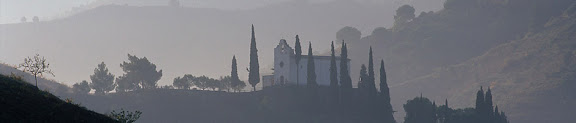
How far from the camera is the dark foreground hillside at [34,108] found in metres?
41.1

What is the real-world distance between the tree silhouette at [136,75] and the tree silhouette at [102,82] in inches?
71.7

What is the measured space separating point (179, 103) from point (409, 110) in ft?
128

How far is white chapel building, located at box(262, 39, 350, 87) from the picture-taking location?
4973 inches

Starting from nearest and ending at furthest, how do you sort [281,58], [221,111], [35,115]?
[35,115] < [221,111] < [281,58]

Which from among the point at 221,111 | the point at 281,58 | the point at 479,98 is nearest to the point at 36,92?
the point at 221,111

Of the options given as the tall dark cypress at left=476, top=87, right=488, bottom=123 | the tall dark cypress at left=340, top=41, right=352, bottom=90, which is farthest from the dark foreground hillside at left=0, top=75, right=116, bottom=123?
the tall dark cypress at left=476, top=87, right=488, bottom=123

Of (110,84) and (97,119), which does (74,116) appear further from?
(110,84)

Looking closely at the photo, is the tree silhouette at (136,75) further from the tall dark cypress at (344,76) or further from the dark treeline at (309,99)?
the tall dark cypress at (344,76)

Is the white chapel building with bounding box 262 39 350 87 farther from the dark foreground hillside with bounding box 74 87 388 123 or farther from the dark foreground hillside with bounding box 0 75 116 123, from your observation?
the dark foreground hillside with bounding box 0 75 116 123

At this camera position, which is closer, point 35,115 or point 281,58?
point 35,115

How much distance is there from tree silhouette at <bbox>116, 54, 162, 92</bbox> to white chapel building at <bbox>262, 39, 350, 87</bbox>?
20.2 meters

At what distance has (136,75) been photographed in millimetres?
128375

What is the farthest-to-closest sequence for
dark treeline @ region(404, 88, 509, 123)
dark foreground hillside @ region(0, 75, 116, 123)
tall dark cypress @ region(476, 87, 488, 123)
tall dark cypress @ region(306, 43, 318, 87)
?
tall dark cypress @ region(476, 87, 488, 123) → dark treeline @ region(404, 88, 509, 123) → tall dark cypress @ region(306, 43, 318, 87) → dark foreground hillside @ region(0, 75, 116, 123)

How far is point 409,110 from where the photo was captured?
420 ft
